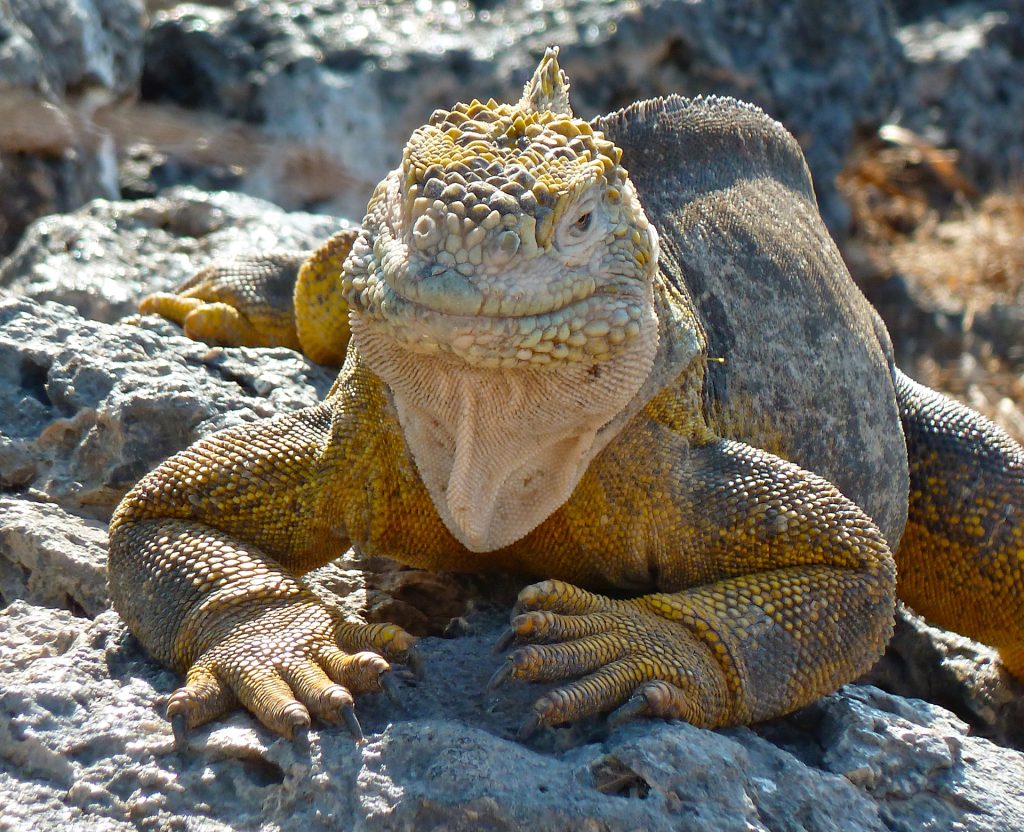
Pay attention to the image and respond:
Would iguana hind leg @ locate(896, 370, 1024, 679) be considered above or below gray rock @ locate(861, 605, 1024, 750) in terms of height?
above

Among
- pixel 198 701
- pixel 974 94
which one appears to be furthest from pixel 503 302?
pixel 974 94

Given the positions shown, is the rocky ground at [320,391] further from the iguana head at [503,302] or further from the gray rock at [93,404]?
the iguana head at [503,302]

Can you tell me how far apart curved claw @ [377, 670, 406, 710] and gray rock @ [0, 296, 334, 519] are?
54.9 inches

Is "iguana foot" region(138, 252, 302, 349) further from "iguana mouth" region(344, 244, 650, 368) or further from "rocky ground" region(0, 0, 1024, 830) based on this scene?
"iguana mouth" region(344, 244, 650, 368)

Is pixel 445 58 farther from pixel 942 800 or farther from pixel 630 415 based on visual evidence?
pixel 942 800

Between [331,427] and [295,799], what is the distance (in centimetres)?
120

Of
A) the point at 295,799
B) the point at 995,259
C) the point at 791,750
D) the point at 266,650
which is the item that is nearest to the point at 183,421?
the point at 266,650

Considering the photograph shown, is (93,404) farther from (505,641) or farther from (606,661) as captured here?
(606,661)

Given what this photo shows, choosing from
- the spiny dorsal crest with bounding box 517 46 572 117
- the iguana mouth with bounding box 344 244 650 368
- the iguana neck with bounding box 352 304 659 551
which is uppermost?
the spiny dorsal crest with bounding box 517 46 572 117

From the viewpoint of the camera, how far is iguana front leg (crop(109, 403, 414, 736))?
2924mm

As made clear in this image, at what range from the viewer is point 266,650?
302cm

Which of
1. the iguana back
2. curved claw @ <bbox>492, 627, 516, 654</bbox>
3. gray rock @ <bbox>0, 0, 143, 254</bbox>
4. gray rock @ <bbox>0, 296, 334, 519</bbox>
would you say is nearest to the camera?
curved claw @ <bbox>492, 627, 516, 654</bbox>

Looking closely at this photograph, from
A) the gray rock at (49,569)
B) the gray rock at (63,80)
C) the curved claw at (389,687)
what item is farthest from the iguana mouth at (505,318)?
the gray rock at (63,80)

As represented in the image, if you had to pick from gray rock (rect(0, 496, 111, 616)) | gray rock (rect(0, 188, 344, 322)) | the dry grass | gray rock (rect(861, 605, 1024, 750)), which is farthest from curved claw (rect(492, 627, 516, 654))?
the dry grass
